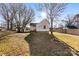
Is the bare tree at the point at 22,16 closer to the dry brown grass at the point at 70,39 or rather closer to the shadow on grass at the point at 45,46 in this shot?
the shadow on grass at the point at 45,46

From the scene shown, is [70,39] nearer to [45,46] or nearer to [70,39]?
[70,39]

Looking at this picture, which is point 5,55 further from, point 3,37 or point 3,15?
point 3,15

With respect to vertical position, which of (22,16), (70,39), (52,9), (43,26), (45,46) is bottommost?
(45,46)

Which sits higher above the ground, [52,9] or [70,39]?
[52,9]

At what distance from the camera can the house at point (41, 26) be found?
131 inches

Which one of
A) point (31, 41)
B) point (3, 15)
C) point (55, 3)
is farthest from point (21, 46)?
point (55, 3)

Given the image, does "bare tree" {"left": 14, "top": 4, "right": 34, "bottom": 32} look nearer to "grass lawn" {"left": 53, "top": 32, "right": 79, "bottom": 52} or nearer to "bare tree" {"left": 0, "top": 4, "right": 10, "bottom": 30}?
"bare tree" {"left": 0, "top": 4, "right": 10, "bottom": 30}

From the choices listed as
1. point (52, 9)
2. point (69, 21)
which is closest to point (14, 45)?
point (52, 9)

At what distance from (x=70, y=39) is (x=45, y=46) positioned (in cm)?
42

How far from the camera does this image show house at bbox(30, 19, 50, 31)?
3.34 metres

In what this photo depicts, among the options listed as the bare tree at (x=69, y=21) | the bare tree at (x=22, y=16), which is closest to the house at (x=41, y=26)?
the bare tree at (x=22, y=16)

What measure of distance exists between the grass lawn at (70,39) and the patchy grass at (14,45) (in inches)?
21.1

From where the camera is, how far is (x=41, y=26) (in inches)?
132

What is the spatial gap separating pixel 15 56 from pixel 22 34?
39 centimetres
